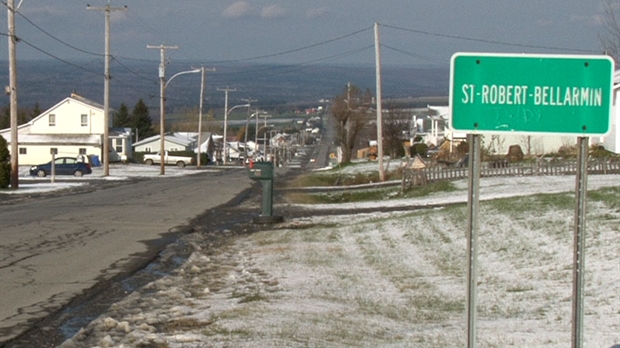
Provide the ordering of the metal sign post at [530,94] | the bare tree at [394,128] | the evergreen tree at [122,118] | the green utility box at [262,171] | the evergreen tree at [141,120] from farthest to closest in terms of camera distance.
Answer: the evergreen tree at [141,120] < the evergreen tree at [122,118] < the bare tree at [394,128] < the green utility box at [262,171] < the metal sign post at [530,94]

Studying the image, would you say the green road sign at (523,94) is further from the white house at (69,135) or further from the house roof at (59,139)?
the house roof at (59,139)

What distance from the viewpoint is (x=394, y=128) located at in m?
85.4

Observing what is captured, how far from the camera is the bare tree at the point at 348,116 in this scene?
83.8 meters

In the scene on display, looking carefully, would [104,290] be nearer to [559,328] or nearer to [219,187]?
[559,328]

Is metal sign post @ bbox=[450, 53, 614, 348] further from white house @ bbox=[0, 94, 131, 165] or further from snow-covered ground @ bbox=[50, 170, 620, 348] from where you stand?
white house @ bbox=[0, 94, 131, 165]

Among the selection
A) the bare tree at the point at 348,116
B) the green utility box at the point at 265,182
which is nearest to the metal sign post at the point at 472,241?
the green utility box at the point at 265,182

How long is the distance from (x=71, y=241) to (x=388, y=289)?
8085mm

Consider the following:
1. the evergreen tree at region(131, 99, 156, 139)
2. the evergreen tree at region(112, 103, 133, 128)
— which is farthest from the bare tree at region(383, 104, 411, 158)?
the evergreen tree at region(131, 99, 156, 139)

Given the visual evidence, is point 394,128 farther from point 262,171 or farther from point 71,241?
point 71,241

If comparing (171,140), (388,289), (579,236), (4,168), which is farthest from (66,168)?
(171,140)

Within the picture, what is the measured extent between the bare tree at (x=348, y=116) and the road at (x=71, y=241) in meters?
51.5

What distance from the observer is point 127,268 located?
45.8ft

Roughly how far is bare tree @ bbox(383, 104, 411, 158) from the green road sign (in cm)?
7506

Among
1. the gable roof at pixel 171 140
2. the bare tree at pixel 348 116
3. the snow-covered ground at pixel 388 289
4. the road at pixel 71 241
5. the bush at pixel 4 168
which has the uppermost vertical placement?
the bare tree at pixel 348 116
